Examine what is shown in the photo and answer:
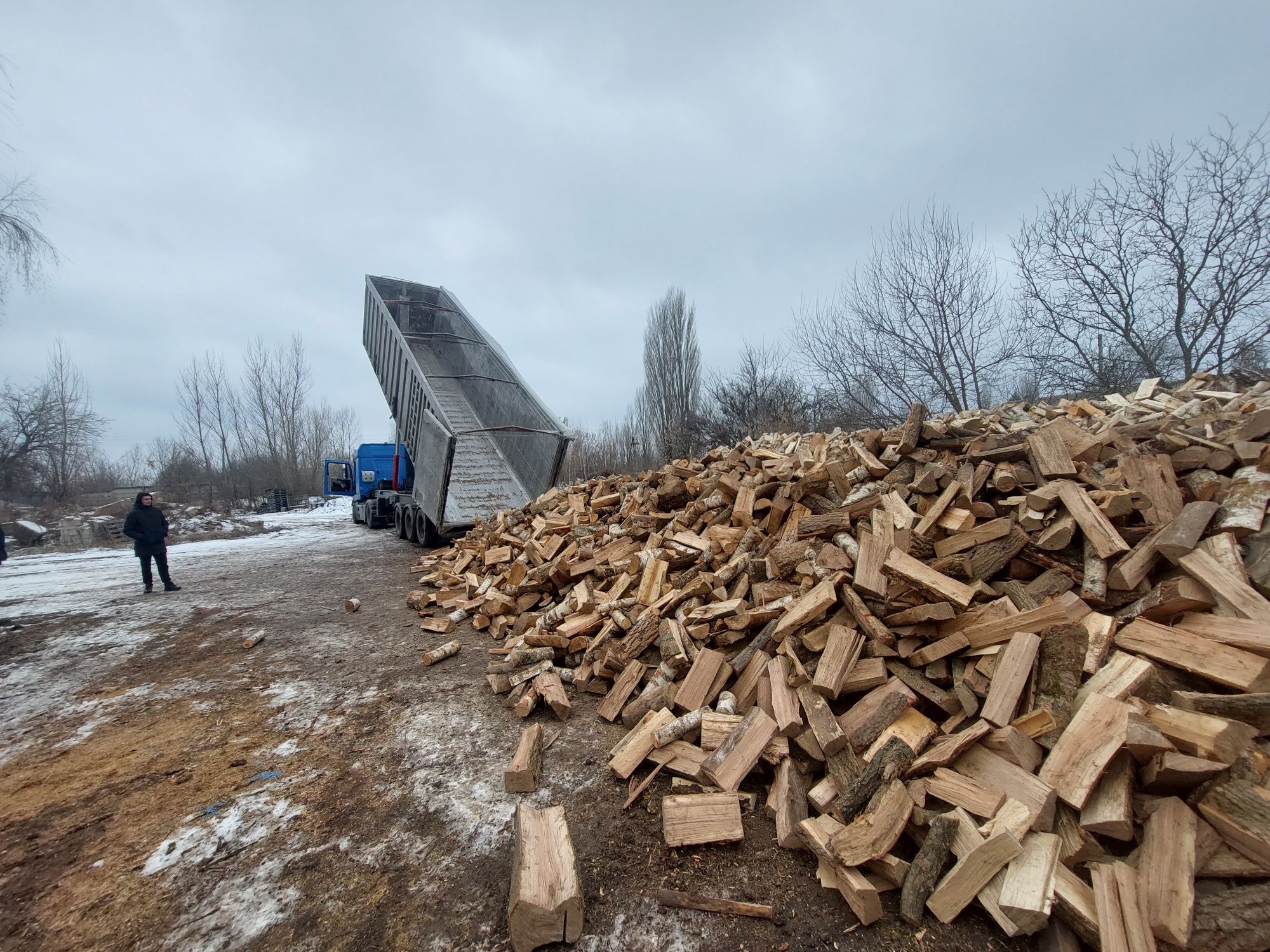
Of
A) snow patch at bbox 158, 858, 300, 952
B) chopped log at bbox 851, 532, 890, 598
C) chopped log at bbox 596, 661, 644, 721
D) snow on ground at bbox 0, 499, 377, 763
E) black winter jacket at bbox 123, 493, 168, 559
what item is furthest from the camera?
black winter jacket at bbox 123, 493, 168, 559

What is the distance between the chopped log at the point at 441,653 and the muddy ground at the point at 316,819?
103 mm

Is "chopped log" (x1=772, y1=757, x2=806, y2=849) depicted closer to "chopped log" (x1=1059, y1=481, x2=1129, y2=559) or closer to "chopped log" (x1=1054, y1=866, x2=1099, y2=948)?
"chopped log" (x1=1054, y1=866, x2=1099, y2=948)

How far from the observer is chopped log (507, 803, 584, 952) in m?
1.72

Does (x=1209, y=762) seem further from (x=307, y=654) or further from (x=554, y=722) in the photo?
(x=307, y=654)

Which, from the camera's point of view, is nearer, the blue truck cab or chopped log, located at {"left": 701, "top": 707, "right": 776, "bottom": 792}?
chopped log, located at {"left": 701, "top": 707, "right": 776, "bottom": 792}

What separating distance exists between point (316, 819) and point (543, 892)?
1346 millimetres

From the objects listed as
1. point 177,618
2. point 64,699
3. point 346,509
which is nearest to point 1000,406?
point 64,699

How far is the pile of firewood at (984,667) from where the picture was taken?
1654 mm

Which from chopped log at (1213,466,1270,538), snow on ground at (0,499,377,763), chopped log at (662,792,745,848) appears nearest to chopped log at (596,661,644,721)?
chopped log at (662,792,745,848)

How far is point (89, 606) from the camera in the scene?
20.8 feet

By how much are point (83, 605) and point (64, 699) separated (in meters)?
3.61

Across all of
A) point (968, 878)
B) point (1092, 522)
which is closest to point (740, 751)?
point (968, 878)

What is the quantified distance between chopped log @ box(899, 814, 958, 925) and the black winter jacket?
28.9ft

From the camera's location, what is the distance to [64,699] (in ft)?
12.5
